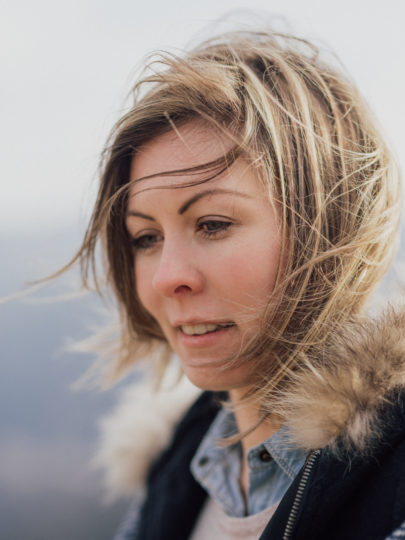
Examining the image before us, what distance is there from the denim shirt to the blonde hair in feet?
0.51

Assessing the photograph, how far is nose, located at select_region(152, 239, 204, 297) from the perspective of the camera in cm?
118

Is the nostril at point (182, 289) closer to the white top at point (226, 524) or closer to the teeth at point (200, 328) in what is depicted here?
the teeth at point (200, 328)

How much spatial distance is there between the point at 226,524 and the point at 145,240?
84 centimetres

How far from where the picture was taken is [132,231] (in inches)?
55.3

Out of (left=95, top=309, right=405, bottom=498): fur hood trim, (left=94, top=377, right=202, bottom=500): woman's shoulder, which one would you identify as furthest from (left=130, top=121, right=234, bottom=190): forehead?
(left=94, top=377, right=202, bottom=500): woman's shoulder

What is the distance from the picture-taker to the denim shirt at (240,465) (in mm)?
1158

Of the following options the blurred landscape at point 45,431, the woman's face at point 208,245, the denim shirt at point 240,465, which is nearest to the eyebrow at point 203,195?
the woman's face at point 208,245

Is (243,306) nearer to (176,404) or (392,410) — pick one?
(392,410)

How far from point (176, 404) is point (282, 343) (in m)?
0.94

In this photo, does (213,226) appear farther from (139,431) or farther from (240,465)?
(139,431)

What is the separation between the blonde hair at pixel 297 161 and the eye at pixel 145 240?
13 cm

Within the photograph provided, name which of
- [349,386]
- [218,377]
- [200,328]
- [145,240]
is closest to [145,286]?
[145,240]

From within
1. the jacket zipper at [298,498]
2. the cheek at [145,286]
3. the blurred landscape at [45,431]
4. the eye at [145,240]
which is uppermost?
the eye at [145,240]

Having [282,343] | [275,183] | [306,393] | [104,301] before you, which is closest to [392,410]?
[306,393]
